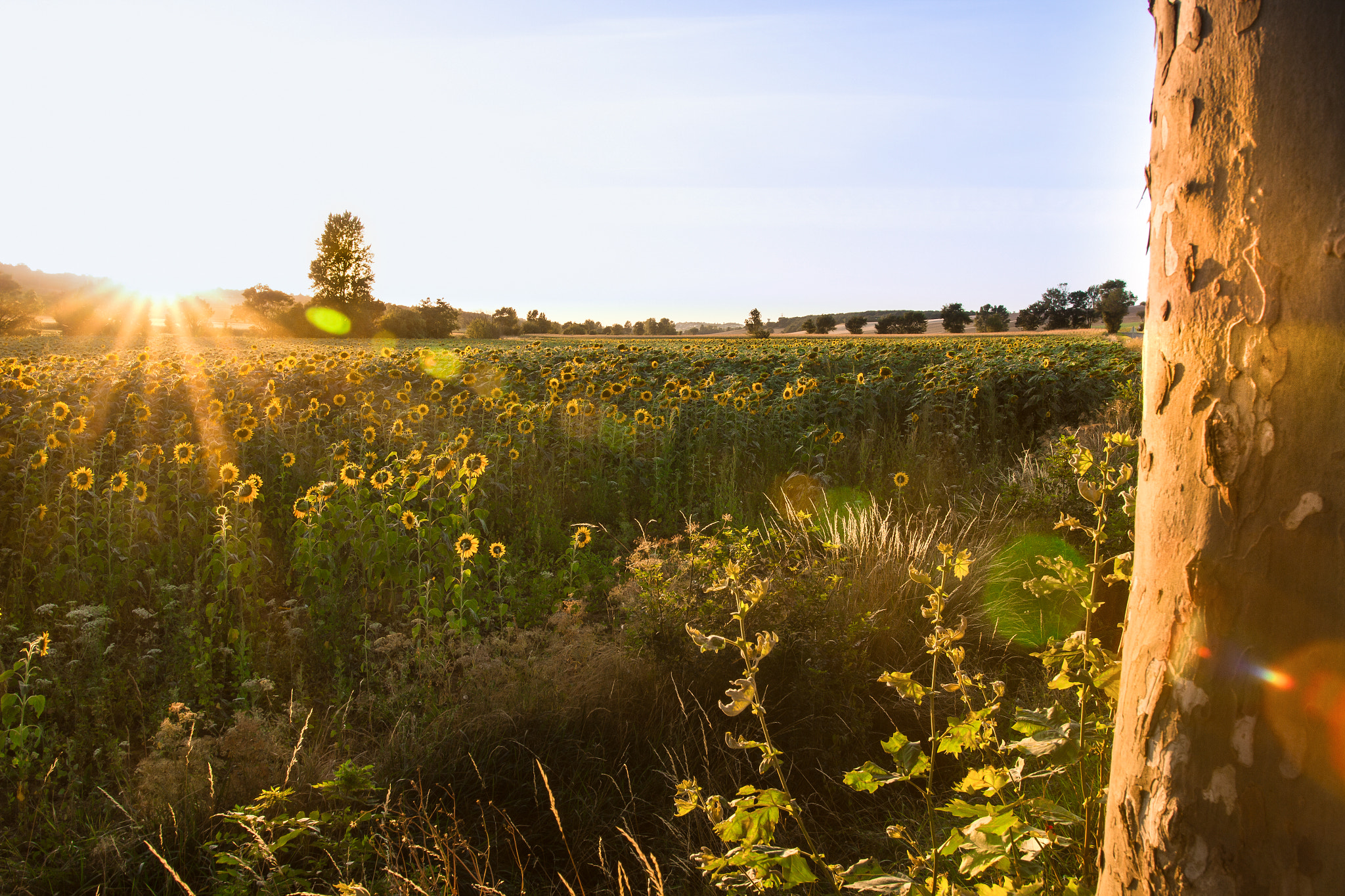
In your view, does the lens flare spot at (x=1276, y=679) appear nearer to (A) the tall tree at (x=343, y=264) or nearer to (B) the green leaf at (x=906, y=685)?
(B) the green leaf at (x=906, y=685)

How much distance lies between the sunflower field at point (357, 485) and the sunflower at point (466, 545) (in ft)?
0.08

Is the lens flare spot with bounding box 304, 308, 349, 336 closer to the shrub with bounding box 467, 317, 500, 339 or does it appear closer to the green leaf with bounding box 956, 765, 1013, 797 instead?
the shrub with bounding box 467, 317, 500, 339

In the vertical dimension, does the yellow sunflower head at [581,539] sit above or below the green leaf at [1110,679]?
below

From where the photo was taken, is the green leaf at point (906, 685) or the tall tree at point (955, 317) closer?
the green leaf at point (906, 685)

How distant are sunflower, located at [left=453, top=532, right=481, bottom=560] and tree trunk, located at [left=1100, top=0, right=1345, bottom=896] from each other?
304 cm

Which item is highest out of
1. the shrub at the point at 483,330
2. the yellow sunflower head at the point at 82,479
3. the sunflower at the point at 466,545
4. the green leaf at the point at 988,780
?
the shrub at the point at 483,330

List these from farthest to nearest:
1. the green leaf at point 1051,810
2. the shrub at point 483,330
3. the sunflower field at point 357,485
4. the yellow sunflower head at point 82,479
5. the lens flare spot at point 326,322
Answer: the lens flare spot at point 326,322 → the shrub at point 483,330 → the yellow sunflower head at point 82,479 → the sunflower field at point 357,485 → the green leaf at point 1051,810

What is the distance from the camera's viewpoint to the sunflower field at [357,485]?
12.3 feet

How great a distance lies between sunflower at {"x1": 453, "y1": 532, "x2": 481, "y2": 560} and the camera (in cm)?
376

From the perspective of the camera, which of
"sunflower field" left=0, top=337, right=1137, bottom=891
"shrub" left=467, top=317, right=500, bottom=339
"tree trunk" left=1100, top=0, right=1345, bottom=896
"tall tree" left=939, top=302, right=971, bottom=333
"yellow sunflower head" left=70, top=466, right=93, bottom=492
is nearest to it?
"tree trunk" left=1100, top=0, right=1345, bottom=896

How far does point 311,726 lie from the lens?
129 inches

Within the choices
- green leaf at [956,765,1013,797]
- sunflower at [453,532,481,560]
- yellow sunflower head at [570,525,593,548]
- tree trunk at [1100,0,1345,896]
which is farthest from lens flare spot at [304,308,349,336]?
tree trunk at [1100,0,1345,896]

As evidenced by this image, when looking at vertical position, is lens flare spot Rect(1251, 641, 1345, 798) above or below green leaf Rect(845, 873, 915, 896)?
above

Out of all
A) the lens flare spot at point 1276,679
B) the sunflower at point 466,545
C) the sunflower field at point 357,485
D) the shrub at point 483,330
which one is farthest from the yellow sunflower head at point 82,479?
the shrub at point 483,330
